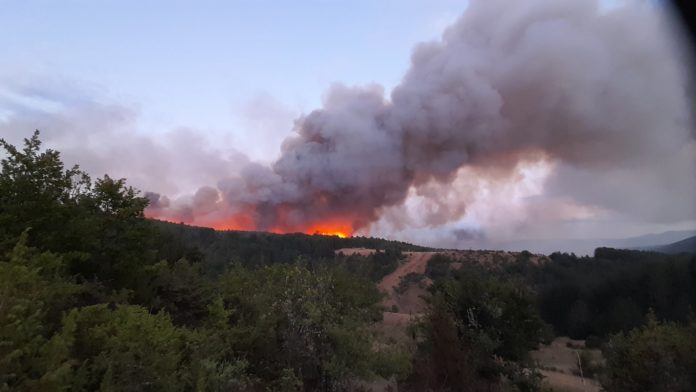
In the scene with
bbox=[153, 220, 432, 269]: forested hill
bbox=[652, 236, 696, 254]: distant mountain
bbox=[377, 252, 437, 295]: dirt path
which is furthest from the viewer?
bbox=[377, 252, 437, 295]: dirt path

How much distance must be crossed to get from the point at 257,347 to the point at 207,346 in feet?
8.59

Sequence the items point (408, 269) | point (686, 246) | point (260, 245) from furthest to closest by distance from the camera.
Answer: point (408, 269), point (260, 245), point (686, 246)

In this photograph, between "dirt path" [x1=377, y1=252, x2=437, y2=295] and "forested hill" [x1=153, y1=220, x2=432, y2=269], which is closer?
"forested hill" [x1=153, y1=220, x2=432, y2=269]

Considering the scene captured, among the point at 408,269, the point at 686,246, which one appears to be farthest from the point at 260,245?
the point at 686,246

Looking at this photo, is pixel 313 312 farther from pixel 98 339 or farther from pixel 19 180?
pixel 19 180

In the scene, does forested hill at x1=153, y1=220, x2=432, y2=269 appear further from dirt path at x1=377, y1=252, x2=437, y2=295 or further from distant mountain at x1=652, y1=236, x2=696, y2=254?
distant mountain at x1=652, y1=236, x2=696, y2=254

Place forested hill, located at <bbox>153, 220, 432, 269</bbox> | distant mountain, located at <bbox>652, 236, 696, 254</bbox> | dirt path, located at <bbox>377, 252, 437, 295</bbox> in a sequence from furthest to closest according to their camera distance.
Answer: dirt path, located at <bbox>377, 252, 437, 295</bbox>
forested hill, located at <bbox>153, 220, 432, 269</bbox>
distant mountain, located at <bbox>652, 236, 696, 254</bbox>

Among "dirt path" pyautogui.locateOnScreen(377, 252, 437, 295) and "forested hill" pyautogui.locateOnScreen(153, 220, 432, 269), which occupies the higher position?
"forested hill" pyautogui.locateOnScreen(153, 220, 432, 269)

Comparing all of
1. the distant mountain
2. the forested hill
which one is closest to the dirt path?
the forested hill

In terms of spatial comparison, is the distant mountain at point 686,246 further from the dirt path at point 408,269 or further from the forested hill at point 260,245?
the dirt path at point 408,269

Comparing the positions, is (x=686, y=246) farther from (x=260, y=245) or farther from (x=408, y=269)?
(x=408, y=269)

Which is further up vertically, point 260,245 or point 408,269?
point 260,245

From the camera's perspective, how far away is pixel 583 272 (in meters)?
49.9

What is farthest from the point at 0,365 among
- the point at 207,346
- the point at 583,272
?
the point at 583,272
